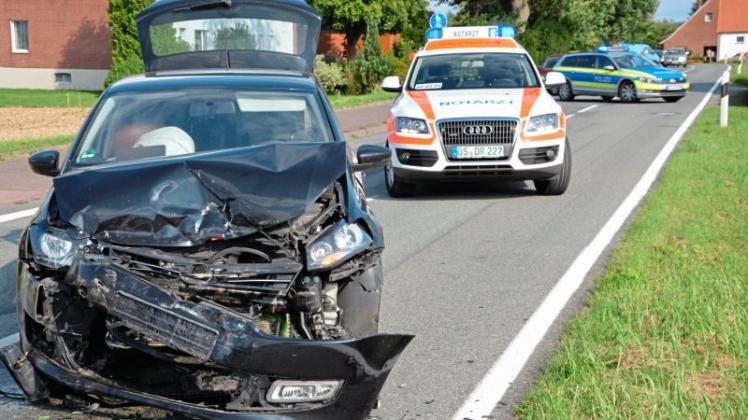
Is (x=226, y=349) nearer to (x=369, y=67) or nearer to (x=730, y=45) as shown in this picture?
(x=369, y=67)

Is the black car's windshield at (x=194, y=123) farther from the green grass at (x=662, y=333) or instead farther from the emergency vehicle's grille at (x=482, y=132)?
the emergency vehicle's grille at (x=482, y=132)

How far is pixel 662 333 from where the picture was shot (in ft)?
19.1

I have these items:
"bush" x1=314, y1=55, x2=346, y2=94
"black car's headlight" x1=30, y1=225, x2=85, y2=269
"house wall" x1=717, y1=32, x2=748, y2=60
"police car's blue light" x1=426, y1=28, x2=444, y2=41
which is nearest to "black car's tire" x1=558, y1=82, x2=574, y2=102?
"bush" x1=314, y1=55, x2=346, y2=94

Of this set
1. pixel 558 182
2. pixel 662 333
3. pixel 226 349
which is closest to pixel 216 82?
pixel 226 349

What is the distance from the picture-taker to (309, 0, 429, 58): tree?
4366 cm

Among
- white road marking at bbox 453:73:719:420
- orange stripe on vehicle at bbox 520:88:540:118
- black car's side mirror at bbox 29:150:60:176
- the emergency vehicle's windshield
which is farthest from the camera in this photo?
the emergency vehicle's windshield

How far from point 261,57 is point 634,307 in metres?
4.01

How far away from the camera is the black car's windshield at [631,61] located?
34000mm

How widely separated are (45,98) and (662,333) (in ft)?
114

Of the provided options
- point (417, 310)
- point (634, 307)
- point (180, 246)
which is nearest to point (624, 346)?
point (634, 307)

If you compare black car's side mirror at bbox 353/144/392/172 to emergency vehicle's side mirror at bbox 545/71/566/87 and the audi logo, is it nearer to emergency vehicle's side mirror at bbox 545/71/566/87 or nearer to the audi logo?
the audi logo

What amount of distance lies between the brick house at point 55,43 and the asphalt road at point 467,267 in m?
32.8

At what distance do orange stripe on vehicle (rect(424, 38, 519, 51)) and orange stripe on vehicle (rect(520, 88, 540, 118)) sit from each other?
53.2 inches

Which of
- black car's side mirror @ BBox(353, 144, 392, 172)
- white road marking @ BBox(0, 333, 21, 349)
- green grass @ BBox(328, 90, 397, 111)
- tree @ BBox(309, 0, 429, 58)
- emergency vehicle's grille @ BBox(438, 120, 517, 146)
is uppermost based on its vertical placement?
tree @ BBox(309, 0, 429, 58)
